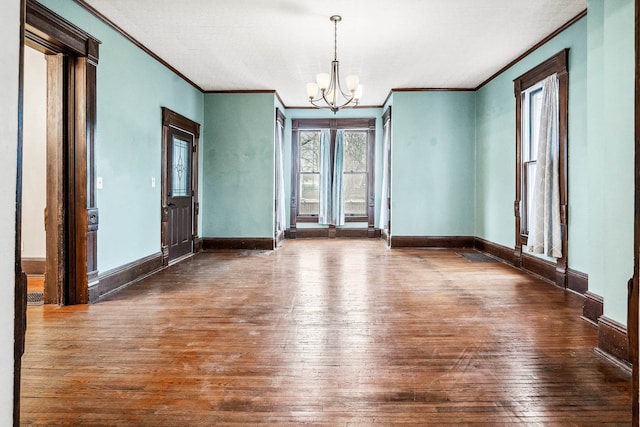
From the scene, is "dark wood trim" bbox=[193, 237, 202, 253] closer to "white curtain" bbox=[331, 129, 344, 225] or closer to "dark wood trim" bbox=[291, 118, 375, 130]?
"white curtain" bbox=[331, 129, 344, 225]

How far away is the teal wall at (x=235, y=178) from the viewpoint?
300 inches

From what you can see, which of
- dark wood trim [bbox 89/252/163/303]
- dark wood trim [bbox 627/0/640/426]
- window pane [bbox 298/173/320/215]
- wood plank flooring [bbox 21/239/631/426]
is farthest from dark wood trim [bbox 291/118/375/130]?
dark wood trim [bbox 627/0/640/426]

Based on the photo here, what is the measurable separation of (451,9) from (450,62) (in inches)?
73.9

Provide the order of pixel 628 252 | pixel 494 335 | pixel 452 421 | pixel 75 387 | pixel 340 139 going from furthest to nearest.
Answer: pixel 340 139 < pixel 494 335 < pixel 628 252 < pixel 75 387 < pixel 452 421

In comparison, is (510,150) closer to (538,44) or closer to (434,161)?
(538,44)

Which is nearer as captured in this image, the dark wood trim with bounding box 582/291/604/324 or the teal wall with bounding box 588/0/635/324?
the teal wall with bounding box 588/0/635/324

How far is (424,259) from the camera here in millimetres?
6426

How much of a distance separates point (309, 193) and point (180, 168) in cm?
360

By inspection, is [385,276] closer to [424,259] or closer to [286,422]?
[424,259]

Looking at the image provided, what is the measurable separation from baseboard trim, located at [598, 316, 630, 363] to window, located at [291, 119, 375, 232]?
6.73m

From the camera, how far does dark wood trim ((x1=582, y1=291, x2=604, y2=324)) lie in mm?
3170

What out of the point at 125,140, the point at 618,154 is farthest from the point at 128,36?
the point at 618,154

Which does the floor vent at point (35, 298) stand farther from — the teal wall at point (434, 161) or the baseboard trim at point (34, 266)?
the teal wall at point (434, 161)

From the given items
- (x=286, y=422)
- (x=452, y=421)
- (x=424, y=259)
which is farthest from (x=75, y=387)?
(x=424, y=259)
